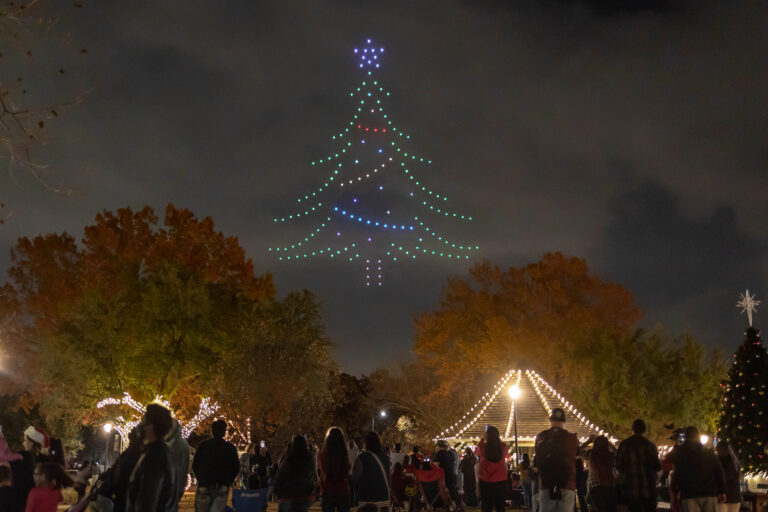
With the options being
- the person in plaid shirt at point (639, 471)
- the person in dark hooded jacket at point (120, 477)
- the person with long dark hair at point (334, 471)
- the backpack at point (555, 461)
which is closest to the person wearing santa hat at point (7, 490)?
the person in dark hooded jacket at point (120, 477)

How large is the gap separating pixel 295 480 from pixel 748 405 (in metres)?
15.8

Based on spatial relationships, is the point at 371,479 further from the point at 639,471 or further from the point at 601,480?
the point at 601,480

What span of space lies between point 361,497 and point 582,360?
39140 millimetres

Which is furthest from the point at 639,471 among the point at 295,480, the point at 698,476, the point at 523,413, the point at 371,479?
the point at 523,413

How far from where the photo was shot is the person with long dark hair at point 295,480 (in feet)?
33.4

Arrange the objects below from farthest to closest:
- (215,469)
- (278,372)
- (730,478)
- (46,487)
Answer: (278,372) < (730,478) < (215,469) < (46,487)

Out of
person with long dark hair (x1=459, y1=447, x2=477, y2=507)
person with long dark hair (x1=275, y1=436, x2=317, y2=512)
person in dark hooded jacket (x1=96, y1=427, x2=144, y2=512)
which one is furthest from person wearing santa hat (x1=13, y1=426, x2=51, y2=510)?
person with long dark hair (x1=459, y1=447, x2=477, y2=507)

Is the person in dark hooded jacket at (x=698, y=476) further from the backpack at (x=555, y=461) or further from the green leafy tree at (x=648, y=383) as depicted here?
the green leafy tree at (x=648, y=383)

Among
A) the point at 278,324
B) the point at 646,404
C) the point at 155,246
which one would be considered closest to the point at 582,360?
the point at 646,404

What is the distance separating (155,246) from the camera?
46.6 metres

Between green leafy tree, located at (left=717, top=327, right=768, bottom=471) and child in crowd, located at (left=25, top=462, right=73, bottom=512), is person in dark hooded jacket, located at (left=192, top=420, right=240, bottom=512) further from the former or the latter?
green leafy tree, located at (left=717, top=327, right=768, bottom=471)

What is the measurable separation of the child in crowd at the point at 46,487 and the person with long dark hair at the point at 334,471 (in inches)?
131

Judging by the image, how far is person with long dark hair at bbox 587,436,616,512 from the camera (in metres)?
11.8

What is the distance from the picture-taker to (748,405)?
73.1 feet
